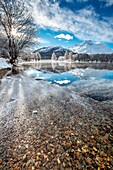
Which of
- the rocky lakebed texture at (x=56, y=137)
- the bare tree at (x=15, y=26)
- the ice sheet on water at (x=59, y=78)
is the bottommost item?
the rocky lakebed texture at (x=56, y=137)

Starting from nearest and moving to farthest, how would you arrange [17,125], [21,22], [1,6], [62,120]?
[17,125] < [62,120] < [1,6] < [21,22]

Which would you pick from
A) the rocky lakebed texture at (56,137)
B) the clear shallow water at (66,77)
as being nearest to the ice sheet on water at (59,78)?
the clear shallow water at (66,77)

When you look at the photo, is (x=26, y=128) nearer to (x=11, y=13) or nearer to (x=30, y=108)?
(x=30, y=108)

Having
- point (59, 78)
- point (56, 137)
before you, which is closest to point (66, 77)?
point (59, 78)

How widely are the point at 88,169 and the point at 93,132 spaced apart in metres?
1.36

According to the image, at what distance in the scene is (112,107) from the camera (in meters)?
5.73

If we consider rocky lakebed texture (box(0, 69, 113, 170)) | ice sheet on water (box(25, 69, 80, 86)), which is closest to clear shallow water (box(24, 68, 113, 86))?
ice sheet on water (box(25, 69, 80, 86))

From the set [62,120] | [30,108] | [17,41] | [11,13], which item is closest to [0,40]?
[17,41]

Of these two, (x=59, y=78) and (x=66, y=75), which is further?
(x=66, y=75)

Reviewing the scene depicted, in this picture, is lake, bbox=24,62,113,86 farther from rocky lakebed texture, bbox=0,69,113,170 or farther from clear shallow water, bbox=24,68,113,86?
rocky lakebed texture, bbox=0,69,113,170

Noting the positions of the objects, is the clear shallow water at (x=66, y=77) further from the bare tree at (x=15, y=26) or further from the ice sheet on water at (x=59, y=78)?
the bare tree at (x=15, y=26)

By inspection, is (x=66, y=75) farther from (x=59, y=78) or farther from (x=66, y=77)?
(x=59, y=78)

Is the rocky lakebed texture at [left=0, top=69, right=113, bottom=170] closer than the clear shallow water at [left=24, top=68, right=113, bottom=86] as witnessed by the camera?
Yes

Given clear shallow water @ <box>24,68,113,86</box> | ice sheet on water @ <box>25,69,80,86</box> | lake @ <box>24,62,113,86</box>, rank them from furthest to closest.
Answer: lake @ <box>24,62,113,86</box>, clear shallow water @ <box>24,68,113,86</box>, ice sheet on water @ <box>25,69,80,86</box>
